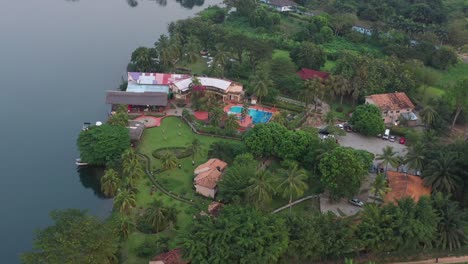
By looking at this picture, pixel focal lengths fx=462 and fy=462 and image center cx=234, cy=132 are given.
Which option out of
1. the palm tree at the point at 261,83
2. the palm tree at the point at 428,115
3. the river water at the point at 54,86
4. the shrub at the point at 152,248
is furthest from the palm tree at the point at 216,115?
the palm tree at the point at 428,115

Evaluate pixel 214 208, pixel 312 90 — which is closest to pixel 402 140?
pixel 312 90

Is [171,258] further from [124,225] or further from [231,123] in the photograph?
[231,123]

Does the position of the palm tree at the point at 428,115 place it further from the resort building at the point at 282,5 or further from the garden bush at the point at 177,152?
the resort building at the point at 282,5

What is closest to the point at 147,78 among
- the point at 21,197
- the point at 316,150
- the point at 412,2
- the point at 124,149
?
the point at 124,149

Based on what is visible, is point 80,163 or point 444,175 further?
point 80,163

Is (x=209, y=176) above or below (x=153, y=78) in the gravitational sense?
below

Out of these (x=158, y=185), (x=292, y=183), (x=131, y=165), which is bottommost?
(x=158, y=185)
